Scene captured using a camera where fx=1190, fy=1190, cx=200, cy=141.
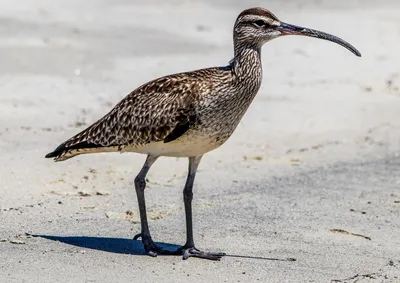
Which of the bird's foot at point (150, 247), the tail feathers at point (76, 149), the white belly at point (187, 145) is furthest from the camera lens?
the tail feathers at point (76, 149)

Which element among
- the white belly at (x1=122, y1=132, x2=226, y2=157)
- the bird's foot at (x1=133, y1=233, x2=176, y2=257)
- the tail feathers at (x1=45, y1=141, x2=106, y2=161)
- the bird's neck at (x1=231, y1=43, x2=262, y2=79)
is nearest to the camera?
the white belly at (x1=122, y1=132, x2=226, y2=157)

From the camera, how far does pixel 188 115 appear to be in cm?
884

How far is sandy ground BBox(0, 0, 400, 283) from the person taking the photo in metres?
8.91

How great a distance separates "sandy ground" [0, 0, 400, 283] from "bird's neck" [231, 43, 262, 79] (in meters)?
1.36

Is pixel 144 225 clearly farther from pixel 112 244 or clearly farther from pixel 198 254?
pixel 198 254

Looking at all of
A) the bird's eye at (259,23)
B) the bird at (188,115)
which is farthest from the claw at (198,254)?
the bird's eye at (259,23)

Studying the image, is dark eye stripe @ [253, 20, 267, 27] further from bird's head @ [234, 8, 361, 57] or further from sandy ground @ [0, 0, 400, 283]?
sandy ground @ [0, 0, 400, 283]

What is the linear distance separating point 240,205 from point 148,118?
1783 millimetres

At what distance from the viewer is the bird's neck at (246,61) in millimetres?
9109

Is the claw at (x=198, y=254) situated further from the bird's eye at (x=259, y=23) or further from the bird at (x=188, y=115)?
the bird's eye at (x=259, y=23)

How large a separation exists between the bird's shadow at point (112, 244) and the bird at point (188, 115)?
10 cm

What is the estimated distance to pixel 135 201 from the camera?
1045cm

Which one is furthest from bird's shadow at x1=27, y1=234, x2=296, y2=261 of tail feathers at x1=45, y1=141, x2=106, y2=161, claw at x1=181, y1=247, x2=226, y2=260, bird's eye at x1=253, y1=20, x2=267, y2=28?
bird's eye at x1=253, y1=20, x2=267, y2=28

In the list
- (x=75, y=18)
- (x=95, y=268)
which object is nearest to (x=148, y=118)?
(x=95, y=268)
